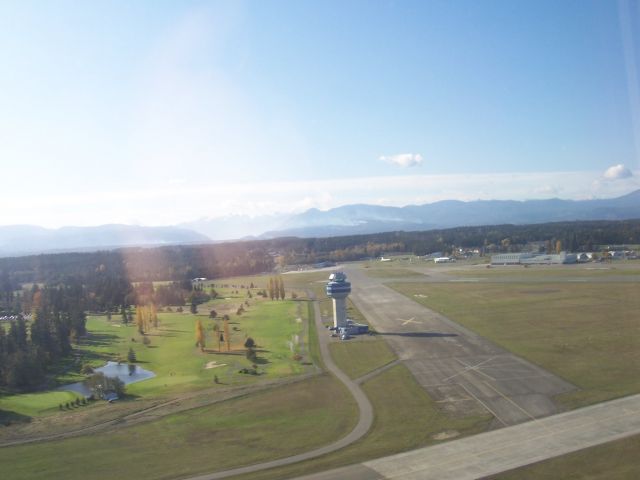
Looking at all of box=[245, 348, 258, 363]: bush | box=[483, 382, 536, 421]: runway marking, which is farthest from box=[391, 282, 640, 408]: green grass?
box=[245, 348, 258, 363]: bush

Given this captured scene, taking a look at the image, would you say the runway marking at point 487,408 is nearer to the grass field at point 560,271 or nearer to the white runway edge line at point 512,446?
the white runway edge line at point 512,446

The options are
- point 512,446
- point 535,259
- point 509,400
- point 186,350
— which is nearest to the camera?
point 512,446

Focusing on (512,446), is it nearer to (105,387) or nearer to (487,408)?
(487,408)

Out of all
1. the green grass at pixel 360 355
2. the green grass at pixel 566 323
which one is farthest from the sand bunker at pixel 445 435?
the green grass at pixel 360 355

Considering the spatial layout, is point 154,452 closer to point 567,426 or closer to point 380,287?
point 567,426

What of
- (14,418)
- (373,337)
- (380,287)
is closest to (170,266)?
(380,287)

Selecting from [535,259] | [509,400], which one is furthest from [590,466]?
[535,259]

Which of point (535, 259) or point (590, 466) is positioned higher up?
point (535, 259)
